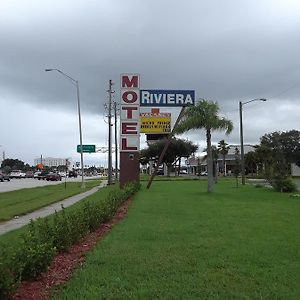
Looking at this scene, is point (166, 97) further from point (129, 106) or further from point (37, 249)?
point (37, 249)

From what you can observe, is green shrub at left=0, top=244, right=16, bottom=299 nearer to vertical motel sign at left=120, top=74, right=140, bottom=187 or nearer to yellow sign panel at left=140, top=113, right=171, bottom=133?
vertical motel sign at left=120, top=74, right=140, bottom=187

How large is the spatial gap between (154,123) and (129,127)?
43.5 meters

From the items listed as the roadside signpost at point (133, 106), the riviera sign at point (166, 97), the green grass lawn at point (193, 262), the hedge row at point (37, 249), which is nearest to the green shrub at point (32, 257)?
the hedge row at point (37, 249)

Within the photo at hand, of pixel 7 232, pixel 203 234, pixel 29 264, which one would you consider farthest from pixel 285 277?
pixel 7 232

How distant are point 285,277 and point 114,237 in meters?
4.87

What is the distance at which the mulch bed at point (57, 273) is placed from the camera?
6359 millimetres

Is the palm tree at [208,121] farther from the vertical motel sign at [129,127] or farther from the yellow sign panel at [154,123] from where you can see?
the yellow sign panel at [154,123]

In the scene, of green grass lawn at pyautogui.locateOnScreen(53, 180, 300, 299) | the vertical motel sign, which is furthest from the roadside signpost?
green grass lawn at pyautogui.locateOnScreen(53, 180, 300, 299)

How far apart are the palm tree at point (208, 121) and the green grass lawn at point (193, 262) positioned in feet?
60.4

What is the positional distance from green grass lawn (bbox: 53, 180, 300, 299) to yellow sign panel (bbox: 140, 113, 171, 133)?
2620 inches

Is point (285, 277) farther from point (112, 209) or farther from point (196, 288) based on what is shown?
point (112, 209)

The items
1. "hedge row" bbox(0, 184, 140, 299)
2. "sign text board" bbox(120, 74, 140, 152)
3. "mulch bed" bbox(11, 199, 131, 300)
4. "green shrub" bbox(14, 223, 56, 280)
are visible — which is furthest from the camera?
"sign text board" bbox(120, 74, 140, 152)

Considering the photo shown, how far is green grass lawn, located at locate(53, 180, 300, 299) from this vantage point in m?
6.45

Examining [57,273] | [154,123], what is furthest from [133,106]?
[154,123]
